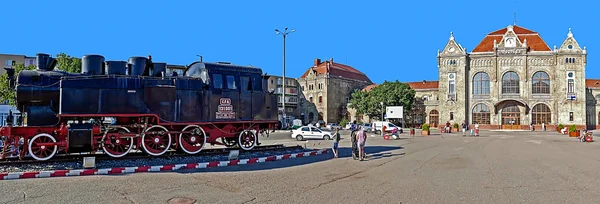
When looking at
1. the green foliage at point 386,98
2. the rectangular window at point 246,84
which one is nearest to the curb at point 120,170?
the rectangular window at point 246,84

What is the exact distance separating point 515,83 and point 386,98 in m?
19.6

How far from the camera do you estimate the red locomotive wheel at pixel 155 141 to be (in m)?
13.1

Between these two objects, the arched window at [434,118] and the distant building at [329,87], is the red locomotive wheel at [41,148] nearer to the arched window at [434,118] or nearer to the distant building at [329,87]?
the arched window at [434,118]

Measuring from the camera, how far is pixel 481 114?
64.2 meters

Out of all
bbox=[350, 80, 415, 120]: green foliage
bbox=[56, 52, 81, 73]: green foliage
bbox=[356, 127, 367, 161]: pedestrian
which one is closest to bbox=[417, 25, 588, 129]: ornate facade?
bbox=[350, 80, 415, 120]: green foliage

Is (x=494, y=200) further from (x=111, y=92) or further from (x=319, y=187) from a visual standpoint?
(x=111, y=92)

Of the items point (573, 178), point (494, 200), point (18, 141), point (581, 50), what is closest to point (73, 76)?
point (18, 141)

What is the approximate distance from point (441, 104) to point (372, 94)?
11.4 m

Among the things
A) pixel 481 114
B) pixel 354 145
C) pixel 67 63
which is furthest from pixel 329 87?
pixel 354 145

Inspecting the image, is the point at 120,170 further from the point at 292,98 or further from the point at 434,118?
the point at 292,98

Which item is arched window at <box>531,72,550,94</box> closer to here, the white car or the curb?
the white car

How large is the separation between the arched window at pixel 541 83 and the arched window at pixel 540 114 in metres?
2.13

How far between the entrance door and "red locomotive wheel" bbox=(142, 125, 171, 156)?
195ft

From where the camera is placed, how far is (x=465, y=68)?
64.8 metres
